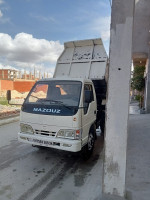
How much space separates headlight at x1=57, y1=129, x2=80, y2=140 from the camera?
3.71m

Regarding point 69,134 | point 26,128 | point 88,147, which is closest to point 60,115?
point 69,134

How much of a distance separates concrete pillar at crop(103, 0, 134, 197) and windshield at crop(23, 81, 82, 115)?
4.54ft

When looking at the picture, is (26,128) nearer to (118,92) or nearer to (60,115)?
(60,115)

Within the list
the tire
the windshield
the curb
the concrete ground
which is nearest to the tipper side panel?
the windshield

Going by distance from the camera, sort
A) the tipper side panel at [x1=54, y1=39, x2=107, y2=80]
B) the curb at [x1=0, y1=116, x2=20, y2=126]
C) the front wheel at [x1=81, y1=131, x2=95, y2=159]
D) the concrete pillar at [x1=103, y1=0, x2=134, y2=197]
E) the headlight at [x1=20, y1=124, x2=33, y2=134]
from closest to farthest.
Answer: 1. the concrete pillar at [x1=103, y1=0, x2=134, y2=197]
2. the headlight at [x1=20, y1=124, x2=33, y2=134]
3. the front wheel at [x1=81, y1=131, x2=95, y2=159]
4. the tipper side panel at [x1=54, y1=39, x2=107, y2=80]
5. the curb at [x1=0, y1=116, x2=20, y2=126]

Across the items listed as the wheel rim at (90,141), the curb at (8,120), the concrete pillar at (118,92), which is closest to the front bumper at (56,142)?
the wheel rim at (90,141)

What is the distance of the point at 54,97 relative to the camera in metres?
4.22

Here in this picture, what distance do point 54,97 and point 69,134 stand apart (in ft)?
3.39

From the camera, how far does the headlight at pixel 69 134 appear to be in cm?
371

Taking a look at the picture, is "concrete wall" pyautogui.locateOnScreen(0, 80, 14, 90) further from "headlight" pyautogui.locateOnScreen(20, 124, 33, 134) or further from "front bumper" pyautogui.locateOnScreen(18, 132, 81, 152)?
"front bumper" pyautogui.locateOnScreen(18, 132, 81, 152)

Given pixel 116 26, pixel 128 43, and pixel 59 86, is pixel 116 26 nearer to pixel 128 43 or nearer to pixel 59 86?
pixel 128 43

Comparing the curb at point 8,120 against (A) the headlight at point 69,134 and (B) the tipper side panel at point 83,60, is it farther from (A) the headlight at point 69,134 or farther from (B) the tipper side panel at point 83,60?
(A) the headlight at point 69,134

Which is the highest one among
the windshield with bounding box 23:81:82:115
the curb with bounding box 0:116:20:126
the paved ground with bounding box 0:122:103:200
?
the windshield with bounding box 23:81:82:115

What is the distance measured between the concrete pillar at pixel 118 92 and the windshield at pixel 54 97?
138cm
